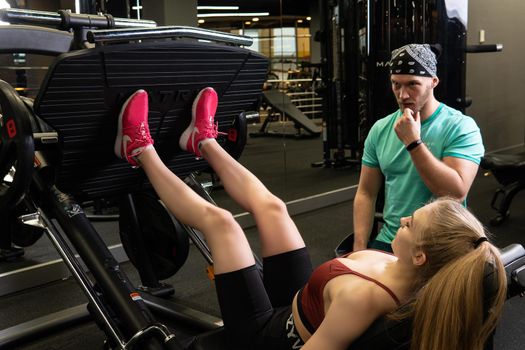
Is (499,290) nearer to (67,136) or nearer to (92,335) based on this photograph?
(67,136)

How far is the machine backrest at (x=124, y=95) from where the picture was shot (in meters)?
1.73

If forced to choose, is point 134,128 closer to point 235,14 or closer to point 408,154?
point 408,154

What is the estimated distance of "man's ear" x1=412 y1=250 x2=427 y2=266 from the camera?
4.32 feet

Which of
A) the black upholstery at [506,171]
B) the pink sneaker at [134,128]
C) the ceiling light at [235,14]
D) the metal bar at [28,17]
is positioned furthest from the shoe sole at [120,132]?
the black upholstery at [506,171]

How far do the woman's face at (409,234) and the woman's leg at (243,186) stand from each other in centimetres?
52

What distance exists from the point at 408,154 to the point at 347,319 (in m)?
0.89

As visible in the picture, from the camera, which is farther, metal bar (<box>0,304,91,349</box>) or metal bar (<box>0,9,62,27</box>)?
metal bar (<box>0,304,91,349</box>)

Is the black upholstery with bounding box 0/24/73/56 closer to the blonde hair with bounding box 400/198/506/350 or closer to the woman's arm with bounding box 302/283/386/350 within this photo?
the woman's arm with bounding box 302/283/386/350

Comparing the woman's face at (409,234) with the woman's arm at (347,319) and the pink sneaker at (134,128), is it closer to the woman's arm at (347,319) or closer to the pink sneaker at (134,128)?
the woman's arm at (347,319)

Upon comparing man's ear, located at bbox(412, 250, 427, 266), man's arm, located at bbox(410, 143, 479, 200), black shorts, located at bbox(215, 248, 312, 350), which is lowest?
black shorts, located at bbox(215, 248, 312, 350)

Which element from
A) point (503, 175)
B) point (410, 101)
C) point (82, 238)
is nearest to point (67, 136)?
point (82, 238)

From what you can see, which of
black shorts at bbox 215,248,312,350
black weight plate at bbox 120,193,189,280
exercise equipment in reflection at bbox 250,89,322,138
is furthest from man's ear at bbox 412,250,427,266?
exercise equipment in reflection at bbox 250,89,322,138

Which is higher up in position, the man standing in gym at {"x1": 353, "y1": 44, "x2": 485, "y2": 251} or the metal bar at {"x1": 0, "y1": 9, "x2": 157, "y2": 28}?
the metal bar at {"x1": 0, "y1": 9, "x2": 157, "y2": 28}

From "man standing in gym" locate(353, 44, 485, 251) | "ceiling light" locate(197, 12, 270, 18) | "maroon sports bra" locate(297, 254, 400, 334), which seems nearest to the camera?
"maroon sports bra" locate(297, 254, 400, 334)
